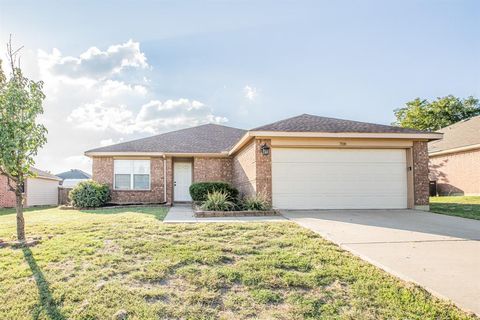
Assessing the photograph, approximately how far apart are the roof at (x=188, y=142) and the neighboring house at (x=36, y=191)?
7.54m

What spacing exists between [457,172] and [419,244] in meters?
15.6

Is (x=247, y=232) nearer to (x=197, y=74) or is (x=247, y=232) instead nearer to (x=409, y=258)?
(x=409, y=258)

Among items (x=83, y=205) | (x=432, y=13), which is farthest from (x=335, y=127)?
(x=83, y=205)

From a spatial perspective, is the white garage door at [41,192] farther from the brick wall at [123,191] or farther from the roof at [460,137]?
the roof at [460,137]

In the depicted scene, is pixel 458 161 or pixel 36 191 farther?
pixel 36 191

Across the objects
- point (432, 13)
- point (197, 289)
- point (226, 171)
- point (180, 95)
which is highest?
point (432, 13)

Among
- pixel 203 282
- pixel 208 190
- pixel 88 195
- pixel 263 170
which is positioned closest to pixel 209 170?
pixel 208 190

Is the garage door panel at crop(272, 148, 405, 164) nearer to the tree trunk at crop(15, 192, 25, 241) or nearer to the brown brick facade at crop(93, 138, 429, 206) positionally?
the brown brick facade at crop(93, 138, 429, 206)

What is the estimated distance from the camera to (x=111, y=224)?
25.2 ft

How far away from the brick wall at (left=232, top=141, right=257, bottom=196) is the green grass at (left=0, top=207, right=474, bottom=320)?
515 centimetres

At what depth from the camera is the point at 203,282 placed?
4148mm

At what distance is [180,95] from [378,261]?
1320 centimetres

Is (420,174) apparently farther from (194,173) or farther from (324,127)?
(194,173)

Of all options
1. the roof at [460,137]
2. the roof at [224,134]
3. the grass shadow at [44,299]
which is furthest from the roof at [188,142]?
the roof at [460,137]
